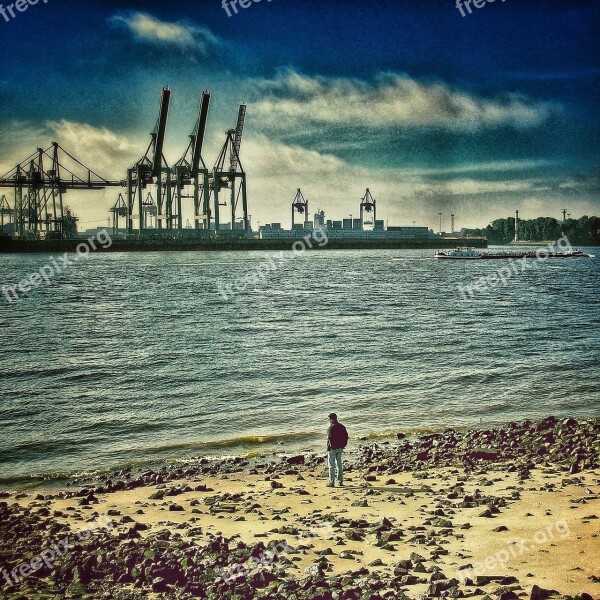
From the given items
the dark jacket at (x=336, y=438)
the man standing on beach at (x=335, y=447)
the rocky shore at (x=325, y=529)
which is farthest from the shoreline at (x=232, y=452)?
the dark jacket at (x=336, y=438)

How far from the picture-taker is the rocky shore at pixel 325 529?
319 inches

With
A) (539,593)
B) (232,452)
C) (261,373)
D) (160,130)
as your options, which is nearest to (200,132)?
(160,130)

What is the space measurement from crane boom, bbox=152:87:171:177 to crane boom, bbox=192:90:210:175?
7305mm

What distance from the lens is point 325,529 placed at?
397 inches

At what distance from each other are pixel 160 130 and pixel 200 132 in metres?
8.86

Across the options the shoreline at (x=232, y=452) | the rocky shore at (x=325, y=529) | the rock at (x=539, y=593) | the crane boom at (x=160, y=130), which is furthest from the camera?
the crane boom at (x=160, y=130)

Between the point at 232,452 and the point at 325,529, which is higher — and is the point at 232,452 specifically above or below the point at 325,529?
below

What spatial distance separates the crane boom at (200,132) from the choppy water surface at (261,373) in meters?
99.5

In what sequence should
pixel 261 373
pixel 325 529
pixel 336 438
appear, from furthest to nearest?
pixel 261 373 < pixel 336 438 < pixel 325 529

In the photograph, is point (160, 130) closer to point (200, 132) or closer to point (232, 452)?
point (200, 132)

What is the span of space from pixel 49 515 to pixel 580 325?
3653cm

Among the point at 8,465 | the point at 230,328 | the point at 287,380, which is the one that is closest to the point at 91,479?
the point at 8,465

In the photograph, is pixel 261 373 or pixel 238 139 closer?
pixel 261 373

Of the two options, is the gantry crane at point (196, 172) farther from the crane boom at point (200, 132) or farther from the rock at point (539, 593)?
the rock at point (539, 593)
